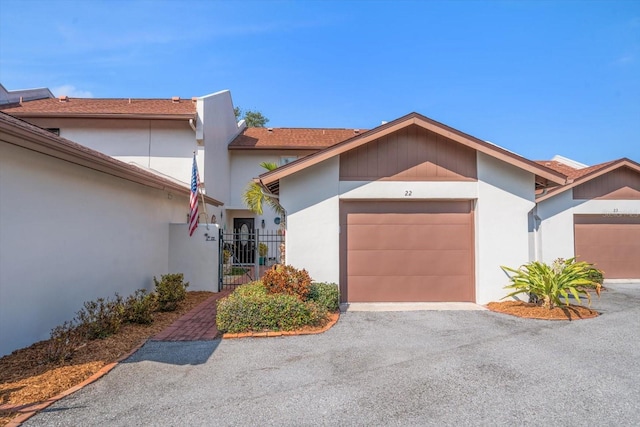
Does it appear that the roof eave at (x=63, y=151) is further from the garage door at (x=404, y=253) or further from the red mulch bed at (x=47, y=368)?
the garage door at (x=404, y=253)

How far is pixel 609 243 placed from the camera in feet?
42.5

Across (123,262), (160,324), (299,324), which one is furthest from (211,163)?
(299,324)

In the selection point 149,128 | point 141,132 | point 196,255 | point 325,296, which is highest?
point 149,128

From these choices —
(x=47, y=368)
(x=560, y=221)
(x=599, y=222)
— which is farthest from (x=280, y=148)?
(x=47, y=368)

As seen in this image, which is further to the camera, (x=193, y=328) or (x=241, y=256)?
(x=241, y=256)

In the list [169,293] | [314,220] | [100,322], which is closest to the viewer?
[100,322]

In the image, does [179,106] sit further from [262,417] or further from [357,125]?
[262,417]

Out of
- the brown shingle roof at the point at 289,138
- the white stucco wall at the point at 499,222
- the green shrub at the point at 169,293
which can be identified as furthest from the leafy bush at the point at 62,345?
the brown shingle roof at the point at 289,138

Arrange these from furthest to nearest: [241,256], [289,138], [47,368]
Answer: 1. [289,138]
2. [241,256]
3. [47,368]

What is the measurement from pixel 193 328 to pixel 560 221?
12.6 m

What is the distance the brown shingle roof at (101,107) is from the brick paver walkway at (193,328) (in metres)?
9.10

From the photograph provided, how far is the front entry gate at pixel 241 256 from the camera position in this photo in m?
11.4

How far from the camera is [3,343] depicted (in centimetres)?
496

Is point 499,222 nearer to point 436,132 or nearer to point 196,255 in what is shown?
point 436,132
